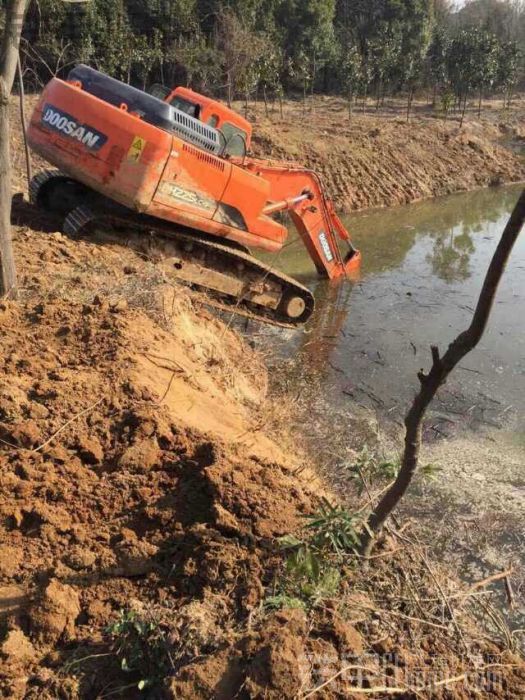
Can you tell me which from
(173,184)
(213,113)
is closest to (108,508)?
(173,184)

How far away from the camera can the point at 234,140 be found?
7.71 m

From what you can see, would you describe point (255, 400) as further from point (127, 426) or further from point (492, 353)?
point (492, 353)

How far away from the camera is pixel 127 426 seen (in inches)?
147

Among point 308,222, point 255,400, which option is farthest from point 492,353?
point 255,400

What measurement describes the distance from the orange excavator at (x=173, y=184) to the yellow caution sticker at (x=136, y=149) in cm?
1

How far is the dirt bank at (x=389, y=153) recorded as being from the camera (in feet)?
56.6

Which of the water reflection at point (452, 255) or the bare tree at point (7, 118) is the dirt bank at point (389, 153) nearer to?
the water reflection at point (452, 255)

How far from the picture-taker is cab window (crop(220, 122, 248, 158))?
768 centimetres

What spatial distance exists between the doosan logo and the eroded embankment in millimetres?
3111

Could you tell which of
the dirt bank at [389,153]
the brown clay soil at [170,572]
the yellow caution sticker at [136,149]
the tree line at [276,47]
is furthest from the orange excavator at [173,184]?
the tree line at [276,47]

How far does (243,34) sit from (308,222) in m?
17.0

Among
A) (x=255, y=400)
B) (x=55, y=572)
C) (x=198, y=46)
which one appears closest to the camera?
(x=55, y=572)

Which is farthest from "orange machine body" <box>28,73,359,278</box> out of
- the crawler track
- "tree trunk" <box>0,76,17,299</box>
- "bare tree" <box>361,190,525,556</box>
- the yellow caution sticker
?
"bare tree" <box>361,190,525,556</box>

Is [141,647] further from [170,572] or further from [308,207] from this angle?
[308,207]
